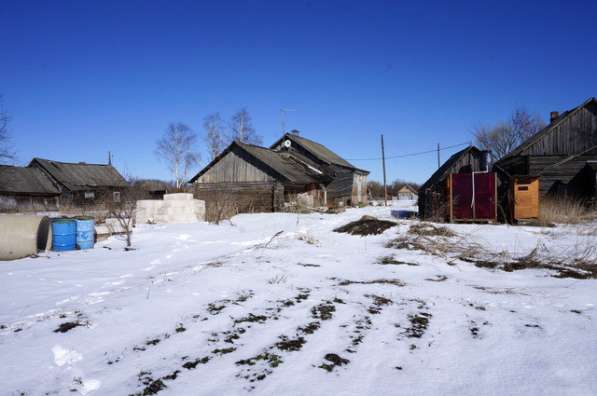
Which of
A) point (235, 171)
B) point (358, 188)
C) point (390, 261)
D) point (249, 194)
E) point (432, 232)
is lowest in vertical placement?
point (390, 261)

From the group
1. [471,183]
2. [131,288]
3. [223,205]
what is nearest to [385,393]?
[131,288]

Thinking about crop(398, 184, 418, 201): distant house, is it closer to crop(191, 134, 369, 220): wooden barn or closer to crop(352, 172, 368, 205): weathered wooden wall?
crop(352, 172, 368, 205): weathered wooden wall

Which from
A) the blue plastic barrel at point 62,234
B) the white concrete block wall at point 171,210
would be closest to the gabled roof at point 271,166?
the white concrete block wall at point 171,210

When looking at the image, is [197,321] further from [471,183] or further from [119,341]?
[471,183]

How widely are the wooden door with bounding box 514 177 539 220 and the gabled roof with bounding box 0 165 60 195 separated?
36.7m

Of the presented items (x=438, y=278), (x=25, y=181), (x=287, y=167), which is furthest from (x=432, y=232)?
(x=25, y=181)

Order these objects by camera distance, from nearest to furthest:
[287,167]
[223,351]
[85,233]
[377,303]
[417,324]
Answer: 1. [223,351]
2. [417,324]
3. [377,303]
4. [85,233]
5. [287,167]

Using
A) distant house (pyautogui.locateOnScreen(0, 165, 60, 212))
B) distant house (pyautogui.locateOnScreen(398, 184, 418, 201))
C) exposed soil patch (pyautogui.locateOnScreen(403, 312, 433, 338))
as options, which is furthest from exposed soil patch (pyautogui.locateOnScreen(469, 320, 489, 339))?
distant house (pyautogui.locateOnScreen(398, 184, 418, 201))

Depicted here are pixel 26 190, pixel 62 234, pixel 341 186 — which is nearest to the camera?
pixel 62 234

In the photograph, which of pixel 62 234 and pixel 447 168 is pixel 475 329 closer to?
pixel 62 234

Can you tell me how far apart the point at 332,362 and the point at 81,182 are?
4126cm

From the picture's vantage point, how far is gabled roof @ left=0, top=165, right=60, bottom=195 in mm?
31000

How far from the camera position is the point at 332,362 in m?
2.84

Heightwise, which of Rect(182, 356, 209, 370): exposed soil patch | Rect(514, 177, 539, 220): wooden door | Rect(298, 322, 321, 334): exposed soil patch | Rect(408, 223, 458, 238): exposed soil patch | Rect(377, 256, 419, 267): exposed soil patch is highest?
Rect(514, 177, 539, 220): wooden door
